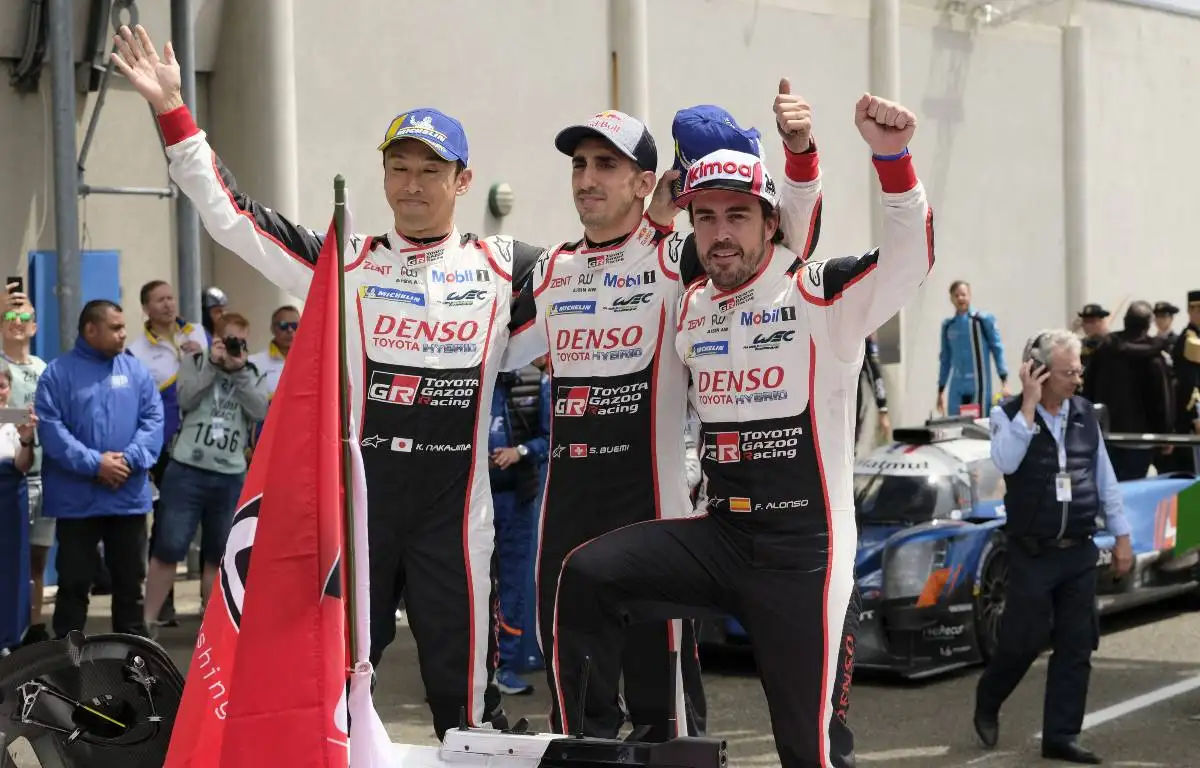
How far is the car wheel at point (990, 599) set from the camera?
8.35 metres

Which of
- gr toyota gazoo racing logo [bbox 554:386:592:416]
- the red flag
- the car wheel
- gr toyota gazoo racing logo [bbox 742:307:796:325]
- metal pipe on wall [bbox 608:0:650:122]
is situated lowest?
the car wheel

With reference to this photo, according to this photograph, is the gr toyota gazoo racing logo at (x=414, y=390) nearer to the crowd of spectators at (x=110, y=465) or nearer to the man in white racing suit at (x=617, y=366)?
the man in white racing suit at (x=617, y=366)

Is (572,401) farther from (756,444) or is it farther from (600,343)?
(756,444)

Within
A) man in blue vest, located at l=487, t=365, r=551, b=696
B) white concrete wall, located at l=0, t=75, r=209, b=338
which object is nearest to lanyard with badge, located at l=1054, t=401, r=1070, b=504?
man in blue vest, located at l=487, t=365, r=551, b=696

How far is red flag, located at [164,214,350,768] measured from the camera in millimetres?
3582

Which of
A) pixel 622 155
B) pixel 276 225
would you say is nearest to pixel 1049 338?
pixel 622 155

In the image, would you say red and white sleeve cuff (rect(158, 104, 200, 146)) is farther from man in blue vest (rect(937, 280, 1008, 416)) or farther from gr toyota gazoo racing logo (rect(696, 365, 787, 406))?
man in blue vest (rect(937, 280, 1008, 416))

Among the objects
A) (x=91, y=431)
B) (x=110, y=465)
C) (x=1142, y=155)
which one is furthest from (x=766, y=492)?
(x=1142, y=155)

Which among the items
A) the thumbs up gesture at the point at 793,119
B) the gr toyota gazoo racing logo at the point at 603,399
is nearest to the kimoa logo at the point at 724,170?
the thumbs up gesture at the point at 793,119

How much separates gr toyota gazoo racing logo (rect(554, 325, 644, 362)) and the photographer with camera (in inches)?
190

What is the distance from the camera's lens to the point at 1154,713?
753cm

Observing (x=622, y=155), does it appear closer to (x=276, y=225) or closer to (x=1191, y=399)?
(x=276, y=225)

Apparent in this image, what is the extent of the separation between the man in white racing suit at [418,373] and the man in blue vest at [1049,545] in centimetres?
293

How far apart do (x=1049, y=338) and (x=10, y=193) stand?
8807mm
